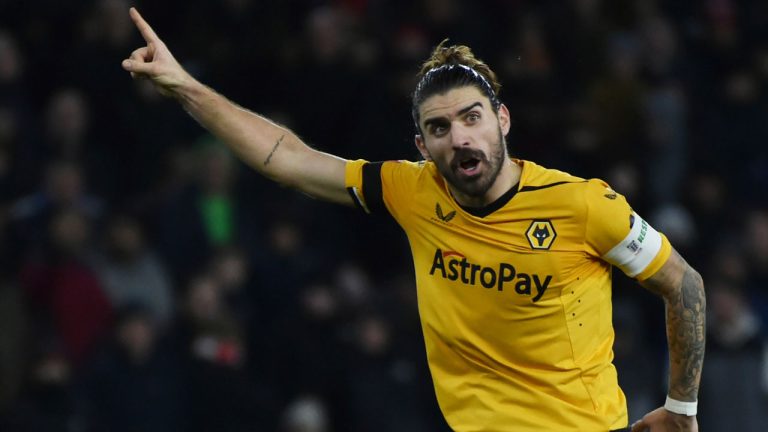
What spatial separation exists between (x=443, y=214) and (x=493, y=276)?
0.32 meters

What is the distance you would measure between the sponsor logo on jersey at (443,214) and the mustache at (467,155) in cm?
27

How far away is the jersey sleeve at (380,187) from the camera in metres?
5.36

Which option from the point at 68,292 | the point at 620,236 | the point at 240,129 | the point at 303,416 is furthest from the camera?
→ the point at 303,416

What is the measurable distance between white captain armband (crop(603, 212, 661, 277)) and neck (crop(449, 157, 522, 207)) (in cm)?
42

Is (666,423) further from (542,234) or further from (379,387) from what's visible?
Answer: (379,387)

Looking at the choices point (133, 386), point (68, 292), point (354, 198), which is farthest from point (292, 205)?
point (354, 198)

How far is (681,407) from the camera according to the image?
203 inches

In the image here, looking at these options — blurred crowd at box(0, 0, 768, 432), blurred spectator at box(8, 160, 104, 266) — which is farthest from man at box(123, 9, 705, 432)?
blurred spectator at box(8, 160, 104, 266)

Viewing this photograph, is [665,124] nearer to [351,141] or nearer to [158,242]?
[351,141]

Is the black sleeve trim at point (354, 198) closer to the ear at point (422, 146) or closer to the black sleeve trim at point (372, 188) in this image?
the black sleeve trim at point (372, 188)

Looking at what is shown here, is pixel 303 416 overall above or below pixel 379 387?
below

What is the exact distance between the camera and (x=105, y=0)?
10070mm

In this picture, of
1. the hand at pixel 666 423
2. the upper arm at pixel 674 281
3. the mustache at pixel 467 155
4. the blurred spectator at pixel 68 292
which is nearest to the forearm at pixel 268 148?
the mustache at pixel 467 155

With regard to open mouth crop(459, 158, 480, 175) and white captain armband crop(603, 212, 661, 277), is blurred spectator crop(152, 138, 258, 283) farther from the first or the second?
white captain armband crop(603, 212, 661, 277)
